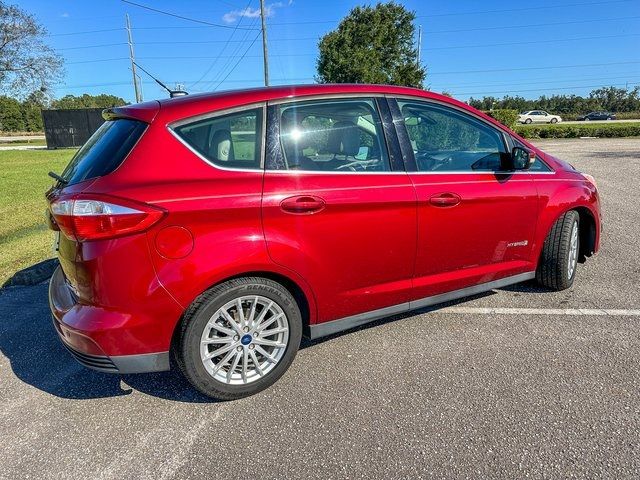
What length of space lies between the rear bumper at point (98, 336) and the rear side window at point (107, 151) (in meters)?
0.70

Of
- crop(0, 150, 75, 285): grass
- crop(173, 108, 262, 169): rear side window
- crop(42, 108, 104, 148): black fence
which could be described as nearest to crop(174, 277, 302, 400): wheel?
crop(173, 108, 262, 169): rear side window

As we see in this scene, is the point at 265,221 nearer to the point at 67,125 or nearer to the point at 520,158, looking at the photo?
the point at 520,158

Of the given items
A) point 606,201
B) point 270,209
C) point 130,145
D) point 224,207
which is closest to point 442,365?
point 270,209

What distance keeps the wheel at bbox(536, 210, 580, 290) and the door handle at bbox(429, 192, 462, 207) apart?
122cm

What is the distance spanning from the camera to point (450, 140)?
3479mm

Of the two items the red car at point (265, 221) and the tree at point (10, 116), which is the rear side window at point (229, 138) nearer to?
the red car at point (265, 221)

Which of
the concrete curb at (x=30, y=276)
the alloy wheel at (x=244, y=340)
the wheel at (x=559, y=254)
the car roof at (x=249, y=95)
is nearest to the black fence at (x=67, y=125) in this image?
the concrete curb at (x=30, y=276)

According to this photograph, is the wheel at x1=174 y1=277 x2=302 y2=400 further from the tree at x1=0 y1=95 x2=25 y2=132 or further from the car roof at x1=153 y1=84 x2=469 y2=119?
the tree at x1=0 y1=95 x2=25 y2=132

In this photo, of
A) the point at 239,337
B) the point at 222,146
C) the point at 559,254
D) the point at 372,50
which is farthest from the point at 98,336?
the point at 372,50

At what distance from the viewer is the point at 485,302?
3916mm

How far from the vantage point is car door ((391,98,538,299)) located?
3.05 metres

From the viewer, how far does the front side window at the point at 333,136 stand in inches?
105

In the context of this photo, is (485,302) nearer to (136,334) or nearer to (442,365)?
(442,365)

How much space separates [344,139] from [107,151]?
1431 mm
